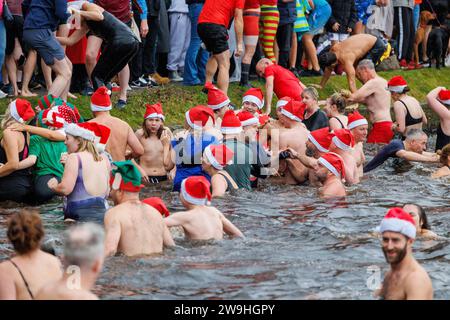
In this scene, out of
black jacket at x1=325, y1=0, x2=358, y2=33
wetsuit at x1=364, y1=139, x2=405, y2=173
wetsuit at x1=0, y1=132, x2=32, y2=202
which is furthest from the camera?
black jacket at x1=325, y1=0, x2=358, y2=33

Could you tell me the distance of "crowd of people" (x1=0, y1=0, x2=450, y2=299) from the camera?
830 cm

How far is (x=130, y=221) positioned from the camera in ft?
32.4

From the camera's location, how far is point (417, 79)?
77.4 feet

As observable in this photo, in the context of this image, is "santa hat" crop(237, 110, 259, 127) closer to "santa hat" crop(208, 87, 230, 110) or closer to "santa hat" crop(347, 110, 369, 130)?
"santa hat" crop(208, 87, 230, 110)

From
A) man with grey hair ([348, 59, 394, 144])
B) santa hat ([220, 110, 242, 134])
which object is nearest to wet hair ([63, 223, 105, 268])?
santa hat ([220, 110, 242, 134])

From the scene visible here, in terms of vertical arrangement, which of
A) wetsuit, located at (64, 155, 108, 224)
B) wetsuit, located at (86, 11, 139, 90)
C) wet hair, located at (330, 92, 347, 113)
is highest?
wetsuit, located at (86, 11, 139, 90)

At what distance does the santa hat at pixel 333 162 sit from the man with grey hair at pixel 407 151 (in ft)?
6.30

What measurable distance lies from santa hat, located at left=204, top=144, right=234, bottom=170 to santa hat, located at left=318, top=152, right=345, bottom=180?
1.40m

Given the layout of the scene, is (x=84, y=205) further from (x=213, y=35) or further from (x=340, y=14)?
(x=340, y=14)

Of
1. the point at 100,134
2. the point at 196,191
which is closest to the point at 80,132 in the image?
the point at 100,134

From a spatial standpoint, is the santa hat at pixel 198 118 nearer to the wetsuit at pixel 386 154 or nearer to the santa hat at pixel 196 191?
the wetsuit at pixel 386 154

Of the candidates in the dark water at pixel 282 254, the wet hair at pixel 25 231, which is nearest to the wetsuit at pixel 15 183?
the dark water at pixel 282 254
